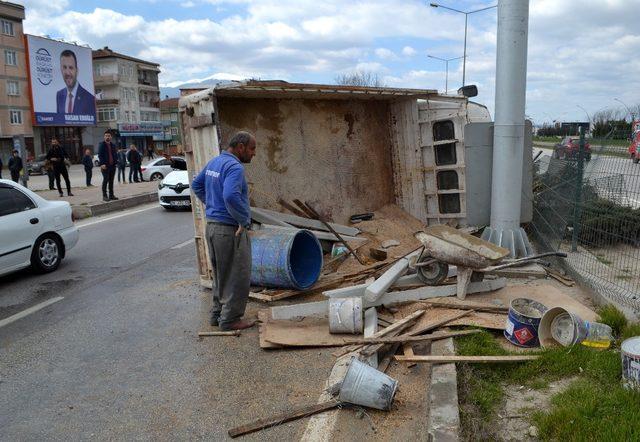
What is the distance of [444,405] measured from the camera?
3.79m

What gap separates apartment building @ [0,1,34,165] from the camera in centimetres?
5609

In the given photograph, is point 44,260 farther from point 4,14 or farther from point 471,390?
point 4,14

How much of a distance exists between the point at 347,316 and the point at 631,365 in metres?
2.52

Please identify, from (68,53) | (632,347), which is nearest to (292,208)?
(632,347)

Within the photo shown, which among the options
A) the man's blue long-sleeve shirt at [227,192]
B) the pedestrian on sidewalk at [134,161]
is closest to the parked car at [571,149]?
the man's blue long-sleeve shirt at [227,192]

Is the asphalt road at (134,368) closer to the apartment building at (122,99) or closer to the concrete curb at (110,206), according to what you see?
the concrete curb at (110,206)

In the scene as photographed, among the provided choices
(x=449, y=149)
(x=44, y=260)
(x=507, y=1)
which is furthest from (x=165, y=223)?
(x=507, y=1)

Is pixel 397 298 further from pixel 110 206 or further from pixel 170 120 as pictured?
pixel 170 120

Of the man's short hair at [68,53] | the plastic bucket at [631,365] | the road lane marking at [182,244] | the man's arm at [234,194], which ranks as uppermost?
the man's short hair at [68,53]

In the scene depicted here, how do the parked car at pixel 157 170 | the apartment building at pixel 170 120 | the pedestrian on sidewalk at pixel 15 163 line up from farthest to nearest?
the apartment building at pixel 170 120 → the parked car at pixel 157 170 → the pedestrian on sidewalk at pixel 15 163

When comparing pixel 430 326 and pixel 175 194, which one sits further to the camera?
pixel 175 194

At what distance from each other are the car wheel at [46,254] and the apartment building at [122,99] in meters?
72.1

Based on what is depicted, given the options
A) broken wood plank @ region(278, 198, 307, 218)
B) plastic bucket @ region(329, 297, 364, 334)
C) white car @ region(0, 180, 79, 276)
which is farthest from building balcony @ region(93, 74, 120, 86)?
plastic bucket @ region(329, 297, 364, 334)

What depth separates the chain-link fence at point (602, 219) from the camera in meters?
6.21
